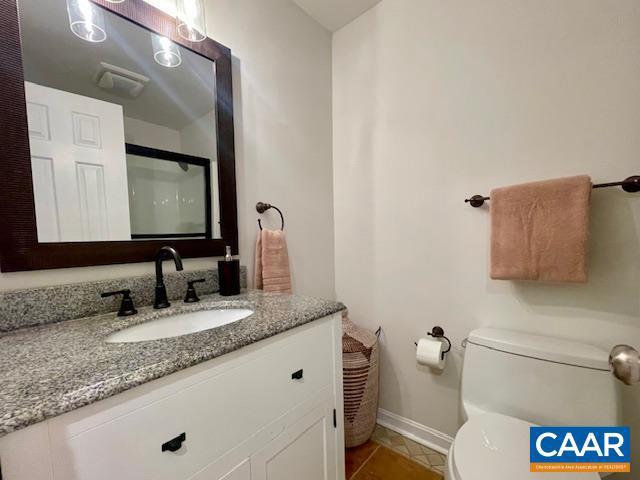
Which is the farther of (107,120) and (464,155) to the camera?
(464,155)

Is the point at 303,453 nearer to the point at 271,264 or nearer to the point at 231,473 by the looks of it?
the point at 231,473

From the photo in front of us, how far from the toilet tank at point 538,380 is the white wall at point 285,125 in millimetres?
910

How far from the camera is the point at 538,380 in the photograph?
0.99m

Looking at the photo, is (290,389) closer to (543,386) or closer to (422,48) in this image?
(543,386)

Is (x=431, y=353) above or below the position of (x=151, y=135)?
below

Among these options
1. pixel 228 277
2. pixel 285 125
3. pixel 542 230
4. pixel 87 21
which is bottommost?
pixel 228 277

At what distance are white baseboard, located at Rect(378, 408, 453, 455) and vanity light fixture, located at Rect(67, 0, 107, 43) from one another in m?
2.16

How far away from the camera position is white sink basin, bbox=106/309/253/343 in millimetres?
812

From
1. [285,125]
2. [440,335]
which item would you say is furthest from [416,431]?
[285,125]

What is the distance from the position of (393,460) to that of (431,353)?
596 millimetres

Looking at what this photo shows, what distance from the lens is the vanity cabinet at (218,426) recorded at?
0.44m

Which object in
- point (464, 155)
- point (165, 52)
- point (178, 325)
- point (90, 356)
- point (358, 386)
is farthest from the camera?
point (358, 386)

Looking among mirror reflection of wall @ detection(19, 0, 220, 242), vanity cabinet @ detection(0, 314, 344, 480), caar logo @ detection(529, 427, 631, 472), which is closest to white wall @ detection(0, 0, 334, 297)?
mirror reflection of wall @ detection(19, 0, 220, 242)

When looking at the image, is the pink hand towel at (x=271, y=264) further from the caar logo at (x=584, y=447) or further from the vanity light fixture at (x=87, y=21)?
the caar logo at (x=584, y=447)
